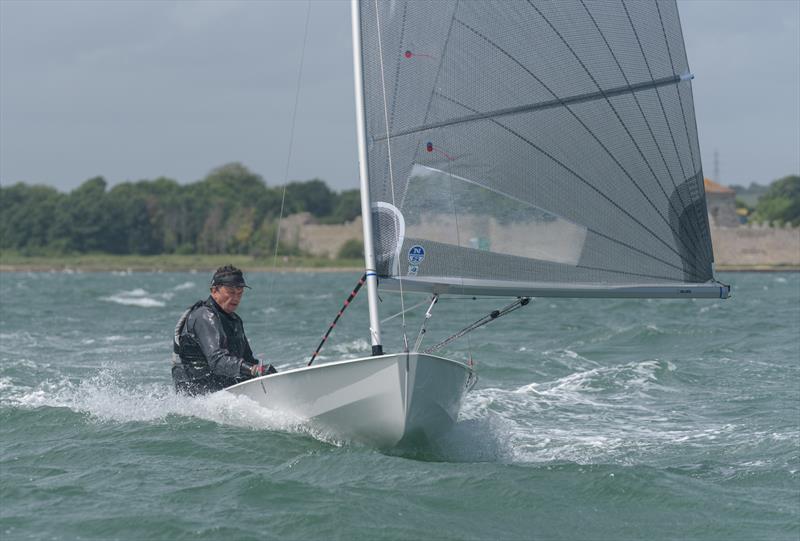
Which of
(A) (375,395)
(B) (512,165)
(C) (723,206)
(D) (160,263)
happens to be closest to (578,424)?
(B) (512,165)

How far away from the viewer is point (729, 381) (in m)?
12.3

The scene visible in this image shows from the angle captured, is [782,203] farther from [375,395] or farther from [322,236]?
[375,395]

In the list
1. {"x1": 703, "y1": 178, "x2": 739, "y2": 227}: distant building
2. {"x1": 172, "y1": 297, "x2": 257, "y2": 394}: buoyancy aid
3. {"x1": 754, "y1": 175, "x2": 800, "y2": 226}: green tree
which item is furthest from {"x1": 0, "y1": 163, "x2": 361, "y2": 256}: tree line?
{"x1": 172, "y1": 297, "x2": 257, "y2": 394}: buoyancy aid

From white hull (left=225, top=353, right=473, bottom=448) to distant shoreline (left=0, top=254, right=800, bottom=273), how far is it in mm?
86897

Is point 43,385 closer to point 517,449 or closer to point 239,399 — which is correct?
point 239,399

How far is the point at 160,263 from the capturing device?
99.1m

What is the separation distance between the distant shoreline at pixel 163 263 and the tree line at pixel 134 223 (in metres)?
1.66

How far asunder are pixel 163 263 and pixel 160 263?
0.26m

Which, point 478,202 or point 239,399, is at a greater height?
point 478,202

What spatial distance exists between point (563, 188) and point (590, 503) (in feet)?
7.70

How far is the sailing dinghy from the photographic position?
7.47 m

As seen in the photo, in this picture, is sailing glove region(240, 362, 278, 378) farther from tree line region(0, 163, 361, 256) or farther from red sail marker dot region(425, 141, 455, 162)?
tree line region(0, 163, 361, 256)

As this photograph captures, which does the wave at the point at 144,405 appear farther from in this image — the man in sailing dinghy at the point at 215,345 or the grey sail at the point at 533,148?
the grey sail at the point at 533,148

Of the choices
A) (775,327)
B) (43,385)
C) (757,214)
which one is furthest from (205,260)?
(43,385)
